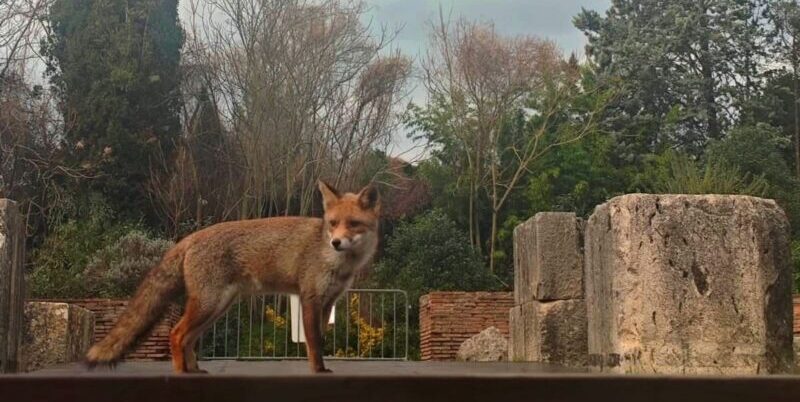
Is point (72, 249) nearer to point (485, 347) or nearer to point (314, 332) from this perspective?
point (485, 347)

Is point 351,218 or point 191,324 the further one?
point 351,218

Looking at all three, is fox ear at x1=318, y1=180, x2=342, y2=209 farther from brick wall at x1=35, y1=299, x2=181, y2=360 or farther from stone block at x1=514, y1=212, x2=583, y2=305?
brick wall at x1=35, y1=299, x2=181, y2=360

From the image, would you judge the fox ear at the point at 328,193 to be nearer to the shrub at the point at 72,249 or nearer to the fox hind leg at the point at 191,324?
the fox hind leg at the point at 191,324

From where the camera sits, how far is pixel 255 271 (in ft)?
18.2

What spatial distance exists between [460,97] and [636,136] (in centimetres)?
560

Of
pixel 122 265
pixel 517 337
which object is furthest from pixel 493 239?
pixel 517 337

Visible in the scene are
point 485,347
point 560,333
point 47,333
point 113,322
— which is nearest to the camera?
point 560,333

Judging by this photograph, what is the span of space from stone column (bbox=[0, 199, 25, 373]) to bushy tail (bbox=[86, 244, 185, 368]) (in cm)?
160

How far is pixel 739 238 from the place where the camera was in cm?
656

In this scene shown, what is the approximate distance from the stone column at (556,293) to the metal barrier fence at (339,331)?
775 cm

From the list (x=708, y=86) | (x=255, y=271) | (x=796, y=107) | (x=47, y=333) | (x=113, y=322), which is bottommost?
(x=47, y=333)

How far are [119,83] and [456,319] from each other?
12822mm

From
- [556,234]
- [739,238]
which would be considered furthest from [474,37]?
[739,238]

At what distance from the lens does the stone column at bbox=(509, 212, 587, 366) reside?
30.8 feet
